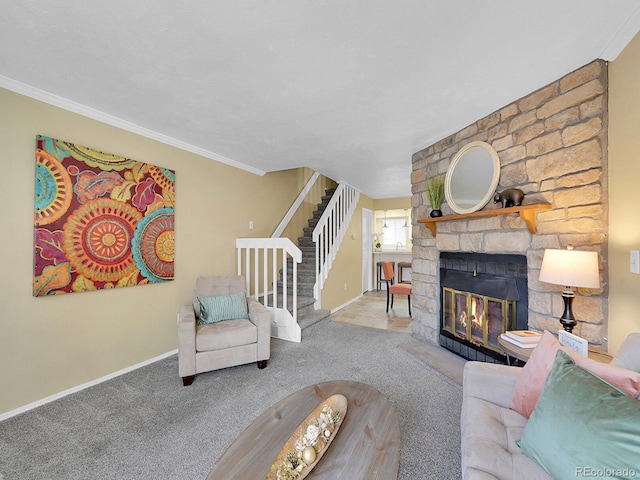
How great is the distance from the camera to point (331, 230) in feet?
15.1

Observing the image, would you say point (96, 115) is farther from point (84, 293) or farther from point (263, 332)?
point (263, 332)

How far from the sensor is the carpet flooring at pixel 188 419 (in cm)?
143

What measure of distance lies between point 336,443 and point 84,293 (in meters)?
2.42

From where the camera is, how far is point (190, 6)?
1.26 m

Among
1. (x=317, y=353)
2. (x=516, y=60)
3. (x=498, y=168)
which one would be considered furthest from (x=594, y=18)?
(x=317, y=353)

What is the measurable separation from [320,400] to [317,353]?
150cm

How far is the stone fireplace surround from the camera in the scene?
165 centimetres

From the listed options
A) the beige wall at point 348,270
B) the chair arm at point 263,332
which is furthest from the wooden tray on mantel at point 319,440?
the beige wall at point 348,270

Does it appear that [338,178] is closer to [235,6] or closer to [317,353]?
[317,353]

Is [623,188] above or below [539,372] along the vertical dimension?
above

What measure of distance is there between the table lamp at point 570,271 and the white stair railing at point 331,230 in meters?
2.88

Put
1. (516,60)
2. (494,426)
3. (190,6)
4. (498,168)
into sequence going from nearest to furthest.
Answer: (494,426) < (190,6) < (516,60) < (498,168)

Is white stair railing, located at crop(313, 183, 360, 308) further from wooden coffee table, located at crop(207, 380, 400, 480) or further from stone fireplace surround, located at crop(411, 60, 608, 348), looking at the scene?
wooden coffee table, located at crop(207, 380, 400, 480)

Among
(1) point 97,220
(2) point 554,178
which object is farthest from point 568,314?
(1) point 97,220
